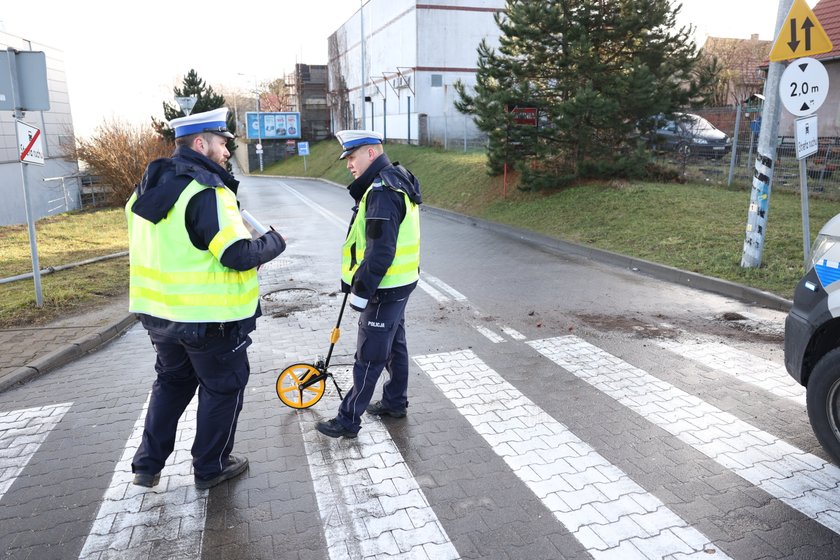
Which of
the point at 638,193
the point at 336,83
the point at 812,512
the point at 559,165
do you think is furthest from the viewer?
the point at 336,83

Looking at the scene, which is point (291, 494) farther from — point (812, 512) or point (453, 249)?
point (453, 249)

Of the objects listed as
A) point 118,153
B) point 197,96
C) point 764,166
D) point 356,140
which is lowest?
point 764,166

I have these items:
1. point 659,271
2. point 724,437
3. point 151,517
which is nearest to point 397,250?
point 151,517

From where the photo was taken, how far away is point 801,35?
299 inches

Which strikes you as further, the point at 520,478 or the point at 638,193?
the point at 638,193

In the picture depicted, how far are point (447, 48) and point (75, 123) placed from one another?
2301cm

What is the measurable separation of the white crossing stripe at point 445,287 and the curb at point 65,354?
13.8 feet

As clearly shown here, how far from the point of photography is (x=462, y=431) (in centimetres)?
436

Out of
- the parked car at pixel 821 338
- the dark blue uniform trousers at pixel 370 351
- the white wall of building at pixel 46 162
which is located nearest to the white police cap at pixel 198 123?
the dark blue uniform trousers at pixel 370 351

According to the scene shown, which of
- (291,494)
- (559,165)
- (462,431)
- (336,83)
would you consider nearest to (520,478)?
(462,431)

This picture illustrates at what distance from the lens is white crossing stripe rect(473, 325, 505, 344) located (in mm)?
6486

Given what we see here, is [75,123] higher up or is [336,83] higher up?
[336,83]

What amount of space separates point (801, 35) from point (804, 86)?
0.67 meters

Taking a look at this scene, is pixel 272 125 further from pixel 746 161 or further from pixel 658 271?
pixel 658 271
